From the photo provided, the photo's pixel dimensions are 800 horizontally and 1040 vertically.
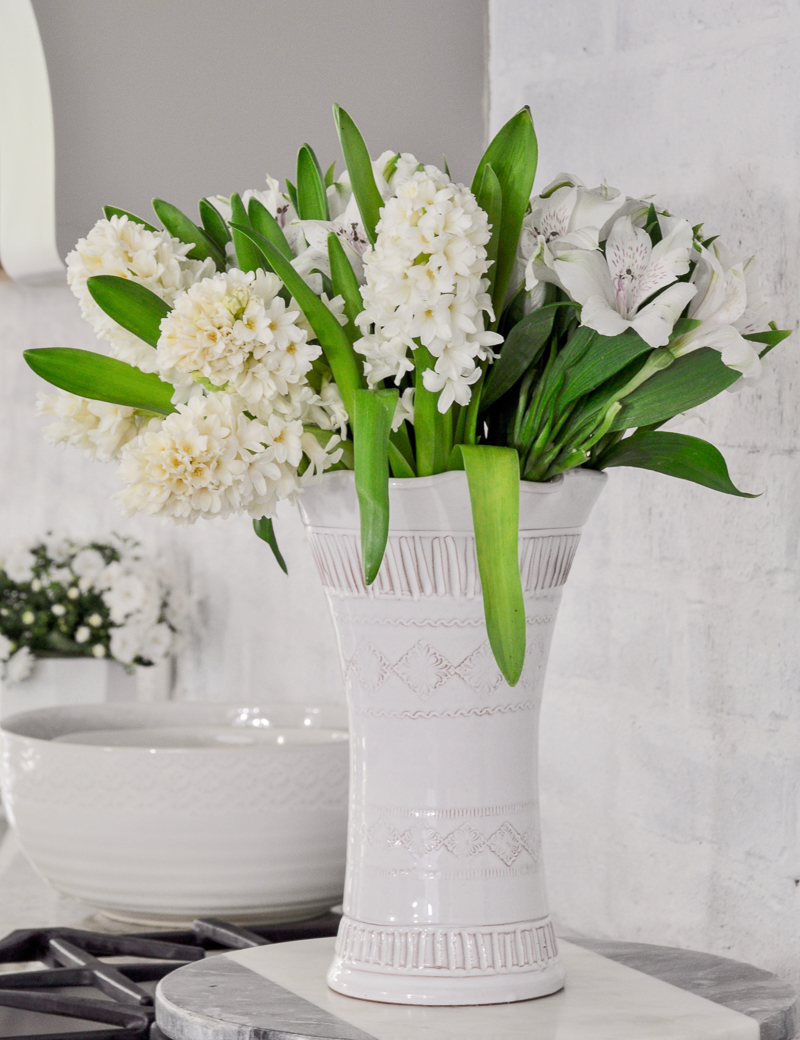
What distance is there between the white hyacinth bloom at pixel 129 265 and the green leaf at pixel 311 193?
2.7 inches

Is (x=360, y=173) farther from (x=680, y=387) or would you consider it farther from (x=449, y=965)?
(x=449, y=965)

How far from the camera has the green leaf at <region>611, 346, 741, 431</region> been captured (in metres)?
0.70

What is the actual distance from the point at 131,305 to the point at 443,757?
291 millimetres

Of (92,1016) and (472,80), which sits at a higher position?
(472,80)

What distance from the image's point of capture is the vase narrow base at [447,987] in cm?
72

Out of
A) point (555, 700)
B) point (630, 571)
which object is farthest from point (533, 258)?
point (555, 700)

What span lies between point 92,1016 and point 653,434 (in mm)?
506

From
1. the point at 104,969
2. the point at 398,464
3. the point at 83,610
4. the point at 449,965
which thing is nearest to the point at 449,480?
the point at 398,464

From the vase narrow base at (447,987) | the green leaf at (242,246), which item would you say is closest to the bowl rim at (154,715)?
the vase narrow base at (447,987)

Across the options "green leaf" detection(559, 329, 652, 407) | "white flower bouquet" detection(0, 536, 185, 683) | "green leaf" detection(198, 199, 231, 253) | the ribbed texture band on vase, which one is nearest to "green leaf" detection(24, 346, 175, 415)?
"green leaf" detection(198, 199, 231, 253)

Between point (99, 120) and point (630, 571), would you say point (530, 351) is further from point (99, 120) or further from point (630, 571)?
point (99, 120)

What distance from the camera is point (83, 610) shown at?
1.89m

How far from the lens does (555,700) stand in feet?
3.73

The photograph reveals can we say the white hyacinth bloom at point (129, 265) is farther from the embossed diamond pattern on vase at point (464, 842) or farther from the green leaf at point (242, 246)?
the embossed diamond pattern on vase at point (464, 842)
